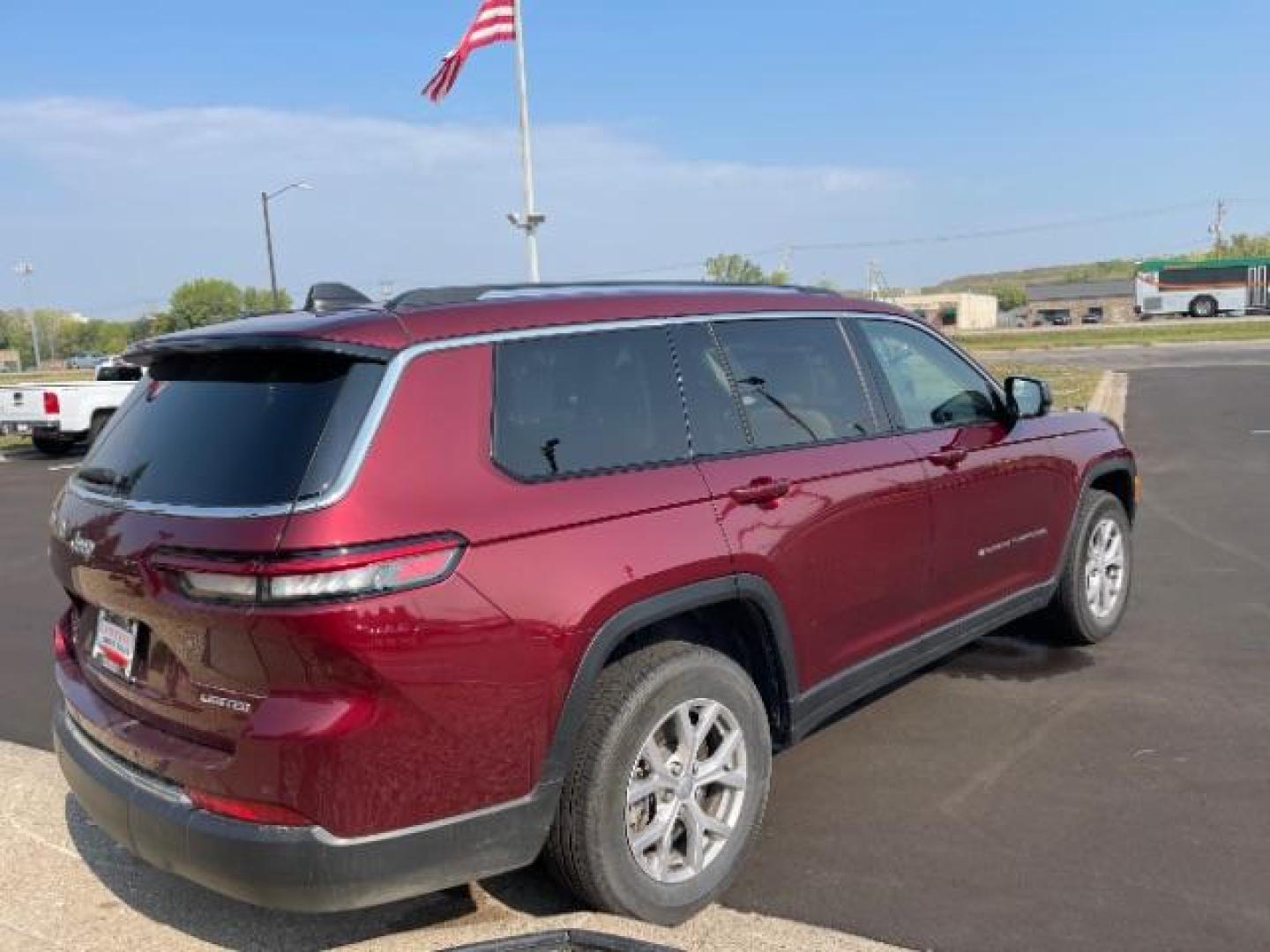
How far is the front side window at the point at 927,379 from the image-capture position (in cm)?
430

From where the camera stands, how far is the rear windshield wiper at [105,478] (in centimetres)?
303

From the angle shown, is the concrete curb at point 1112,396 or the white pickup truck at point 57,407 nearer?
the white pickup truck at point 57,407

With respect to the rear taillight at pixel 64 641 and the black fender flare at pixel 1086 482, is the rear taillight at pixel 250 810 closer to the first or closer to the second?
the rear taillight at pixel 64 641

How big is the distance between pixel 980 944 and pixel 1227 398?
701 inches

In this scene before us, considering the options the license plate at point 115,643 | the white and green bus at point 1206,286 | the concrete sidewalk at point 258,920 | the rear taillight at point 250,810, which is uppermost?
the white and green bus at point 1206,286

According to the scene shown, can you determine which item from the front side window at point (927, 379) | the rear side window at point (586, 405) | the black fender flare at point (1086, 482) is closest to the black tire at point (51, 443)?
the front side window at point (927, 379)

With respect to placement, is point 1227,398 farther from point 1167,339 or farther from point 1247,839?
point 1167,339

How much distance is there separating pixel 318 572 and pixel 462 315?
84 centimetres

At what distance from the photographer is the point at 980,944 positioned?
2.99m

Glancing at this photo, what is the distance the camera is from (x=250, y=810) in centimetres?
258

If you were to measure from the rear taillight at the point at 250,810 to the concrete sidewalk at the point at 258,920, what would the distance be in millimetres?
643

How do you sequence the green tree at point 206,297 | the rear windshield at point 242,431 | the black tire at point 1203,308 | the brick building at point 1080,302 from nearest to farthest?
the rear windshield at point 242,431
the black tire at point 1203,308
the green tree at point 206,297
the brick building at point 1080,302

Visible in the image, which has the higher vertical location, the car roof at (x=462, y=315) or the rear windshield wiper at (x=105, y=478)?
the car roof at (x=462, y=315)

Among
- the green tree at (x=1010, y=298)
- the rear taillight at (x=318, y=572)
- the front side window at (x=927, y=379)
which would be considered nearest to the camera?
the rear taillight at (x=318, y=572)
